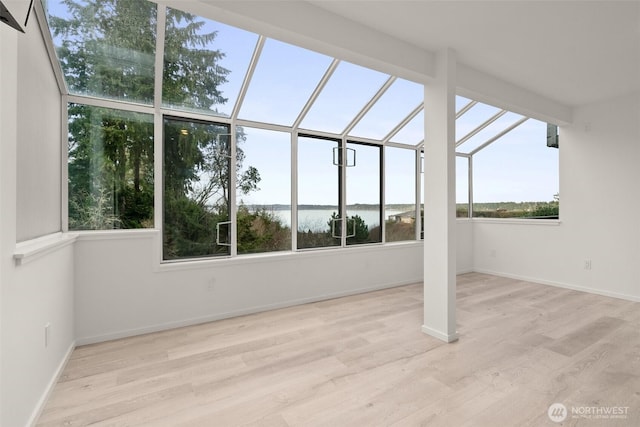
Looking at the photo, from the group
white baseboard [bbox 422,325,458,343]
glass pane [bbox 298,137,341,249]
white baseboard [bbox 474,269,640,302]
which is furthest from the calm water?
white baseboard [bbox 474,269,640,302]

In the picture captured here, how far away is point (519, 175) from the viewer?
520 centimetres

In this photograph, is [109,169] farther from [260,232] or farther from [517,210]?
[517,210]

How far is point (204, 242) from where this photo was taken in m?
3.42

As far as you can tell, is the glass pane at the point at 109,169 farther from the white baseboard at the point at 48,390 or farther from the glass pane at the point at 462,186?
the glass pane at the point at 462,186

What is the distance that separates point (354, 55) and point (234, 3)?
3.33 feet

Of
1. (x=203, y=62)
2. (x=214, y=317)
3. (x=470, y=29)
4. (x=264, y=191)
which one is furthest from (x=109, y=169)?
(x=470, y=29)

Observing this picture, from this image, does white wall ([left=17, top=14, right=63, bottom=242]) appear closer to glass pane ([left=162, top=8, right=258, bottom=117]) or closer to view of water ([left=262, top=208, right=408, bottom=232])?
glass pane ([left=162, top=8, right=258, bottom=117])

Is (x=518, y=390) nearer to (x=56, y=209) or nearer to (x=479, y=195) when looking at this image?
(x=56, y=209)

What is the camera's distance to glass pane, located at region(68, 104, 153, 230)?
9.25 feet

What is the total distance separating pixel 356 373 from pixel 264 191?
231 centimetres

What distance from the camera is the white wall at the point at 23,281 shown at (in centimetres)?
142

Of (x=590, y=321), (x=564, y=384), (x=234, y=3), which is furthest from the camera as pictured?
(x=590, y=321)

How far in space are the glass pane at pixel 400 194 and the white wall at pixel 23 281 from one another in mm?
4036

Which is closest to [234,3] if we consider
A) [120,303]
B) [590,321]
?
[120,303]
